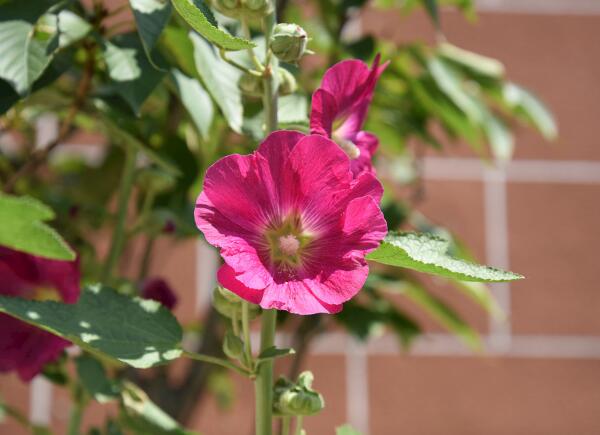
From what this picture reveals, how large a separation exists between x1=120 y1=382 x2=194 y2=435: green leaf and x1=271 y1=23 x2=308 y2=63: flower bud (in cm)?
23

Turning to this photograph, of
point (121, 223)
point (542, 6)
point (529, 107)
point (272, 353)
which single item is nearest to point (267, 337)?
point (272, 353)

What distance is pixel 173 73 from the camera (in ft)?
1.58

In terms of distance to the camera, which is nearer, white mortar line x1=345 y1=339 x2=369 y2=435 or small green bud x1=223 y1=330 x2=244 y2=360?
small green bud x1=223 y1=330 x2=244 y2=360

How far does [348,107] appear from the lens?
15.5 inches

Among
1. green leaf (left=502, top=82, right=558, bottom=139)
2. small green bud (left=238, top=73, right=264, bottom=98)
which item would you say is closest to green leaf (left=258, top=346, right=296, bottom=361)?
small green bud (left=238, top=73, right=264, bottom=98)

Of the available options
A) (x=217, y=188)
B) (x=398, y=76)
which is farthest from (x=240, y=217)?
(x=398, y=76)

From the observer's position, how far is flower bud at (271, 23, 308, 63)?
0.34 metres

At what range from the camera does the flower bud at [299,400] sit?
35 centimetres

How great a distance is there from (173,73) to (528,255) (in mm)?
1040

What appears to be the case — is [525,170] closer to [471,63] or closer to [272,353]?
[471,63]

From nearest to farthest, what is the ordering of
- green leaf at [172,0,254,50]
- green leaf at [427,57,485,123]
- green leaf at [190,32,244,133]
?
1. green leaf at [172,0,254,50]
2. green leaf at [190,32,244,133]
3. green leaf at [427,57,485,123]

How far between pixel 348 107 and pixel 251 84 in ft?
0.15

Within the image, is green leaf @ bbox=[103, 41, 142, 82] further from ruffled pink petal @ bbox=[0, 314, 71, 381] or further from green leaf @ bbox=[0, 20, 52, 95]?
ruffled pink petal @ bbox=[0, 314, 71, 381]

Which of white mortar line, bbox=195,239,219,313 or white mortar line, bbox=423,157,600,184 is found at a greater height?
white mortar line, bbox=423,157,600,184
